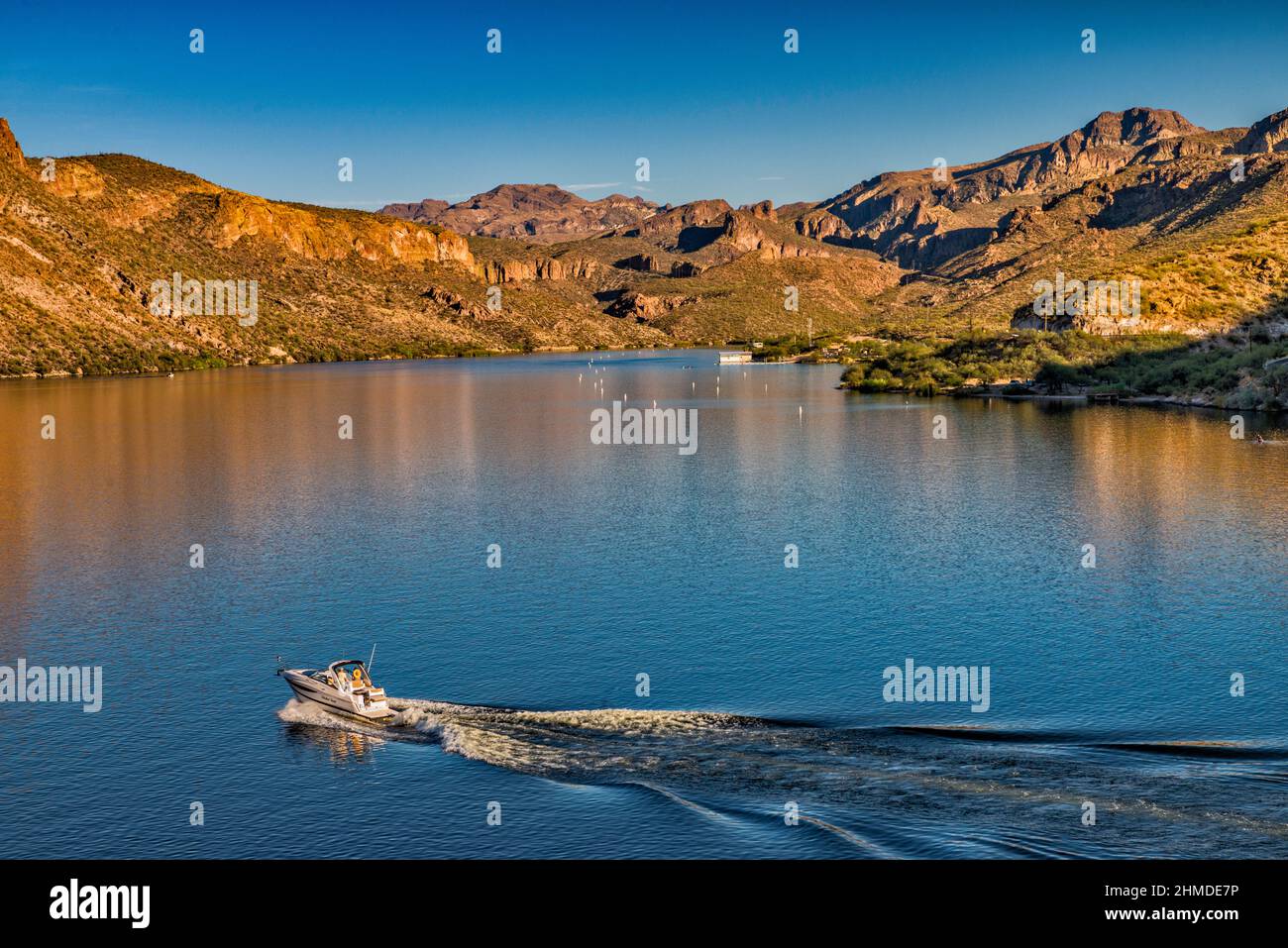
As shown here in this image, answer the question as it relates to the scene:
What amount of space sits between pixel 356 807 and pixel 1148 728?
16.2 meters

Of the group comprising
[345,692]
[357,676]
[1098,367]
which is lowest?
[345,692]

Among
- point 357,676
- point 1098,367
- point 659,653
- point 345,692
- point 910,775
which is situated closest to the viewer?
point 910,775

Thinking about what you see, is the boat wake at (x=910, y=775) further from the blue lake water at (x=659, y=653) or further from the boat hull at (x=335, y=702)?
the boat hull at (x=335, y=702)

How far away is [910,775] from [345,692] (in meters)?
12.3

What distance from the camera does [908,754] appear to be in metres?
23.5

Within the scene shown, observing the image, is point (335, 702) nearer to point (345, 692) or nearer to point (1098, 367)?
point (345, 692)

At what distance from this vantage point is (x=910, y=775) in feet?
73.6

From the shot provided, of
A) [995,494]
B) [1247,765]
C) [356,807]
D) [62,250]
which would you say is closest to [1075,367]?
[995,494]

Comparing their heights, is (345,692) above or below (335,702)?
above

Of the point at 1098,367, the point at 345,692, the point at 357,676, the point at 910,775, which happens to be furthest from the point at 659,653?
the point at 1098,367

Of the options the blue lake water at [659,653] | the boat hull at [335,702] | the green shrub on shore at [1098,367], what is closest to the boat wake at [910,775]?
the blue lake water at [659,653]

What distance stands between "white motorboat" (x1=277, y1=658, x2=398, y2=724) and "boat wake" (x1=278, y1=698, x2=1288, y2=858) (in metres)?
0.28

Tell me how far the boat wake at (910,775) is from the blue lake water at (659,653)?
3.4 inches

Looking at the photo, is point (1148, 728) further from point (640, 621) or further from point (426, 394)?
point (426, 394)
